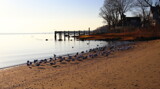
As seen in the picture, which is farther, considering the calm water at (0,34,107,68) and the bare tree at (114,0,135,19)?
the bare tree at (114,0,135,19)

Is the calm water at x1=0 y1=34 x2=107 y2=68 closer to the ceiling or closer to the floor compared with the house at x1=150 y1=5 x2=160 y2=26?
closer to the floor

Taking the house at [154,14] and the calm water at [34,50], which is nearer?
the calm water at [34,50]

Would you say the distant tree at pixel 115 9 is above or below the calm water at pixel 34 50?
above

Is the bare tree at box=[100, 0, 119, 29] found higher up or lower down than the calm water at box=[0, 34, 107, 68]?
higher up

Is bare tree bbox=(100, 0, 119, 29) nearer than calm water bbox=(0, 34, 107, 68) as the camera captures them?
No

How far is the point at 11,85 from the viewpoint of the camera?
29.8ft

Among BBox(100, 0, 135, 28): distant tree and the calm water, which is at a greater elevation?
BBox(100, 0, 135, 28): distant tree

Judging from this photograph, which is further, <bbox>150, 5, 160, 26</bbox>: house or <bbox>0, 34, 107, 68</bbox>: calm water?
<bbox>150, 5, 160, 26</bbox>: house

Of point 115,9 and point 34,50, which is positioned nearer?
point 34,50

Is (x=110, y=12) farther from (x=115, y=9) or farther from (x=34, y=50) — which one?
(x=34, y=50)

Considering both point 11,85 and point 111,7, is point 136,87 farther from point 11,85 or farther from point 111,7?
point 111,7

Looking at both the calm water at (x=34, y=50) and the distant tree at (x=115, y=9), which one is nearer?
the calm water at (x=34, y=50)

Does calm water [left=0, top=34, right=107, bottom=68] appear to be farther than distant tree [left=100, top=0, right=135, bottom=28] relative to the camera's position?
No

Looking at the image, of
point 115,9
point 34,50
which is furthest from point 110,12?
point 34,50
